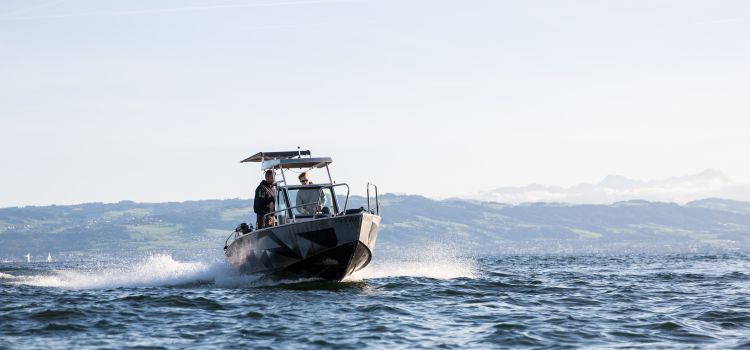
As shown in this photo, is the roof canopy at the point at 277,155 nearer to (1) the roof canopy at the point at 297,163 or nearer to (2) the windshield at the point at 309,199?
(1) the roof canopy at the point at 297,163

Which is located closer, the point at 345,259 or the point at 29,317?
the point at 29,317

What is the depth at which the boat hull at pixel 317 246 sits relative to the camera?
22.7m

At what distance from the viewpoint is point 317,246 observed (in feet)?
74.8

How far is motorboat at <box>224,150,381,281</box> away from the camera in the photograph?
22703mm

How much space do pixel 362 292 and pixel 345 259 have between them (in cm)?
124

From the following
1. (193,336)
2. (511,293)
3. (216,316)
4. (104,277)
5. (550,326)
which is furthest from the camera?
(104,277)

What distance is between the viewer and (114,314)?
58.1 ft

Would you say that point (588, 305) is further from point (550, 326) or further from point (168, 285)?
point (168, 285)

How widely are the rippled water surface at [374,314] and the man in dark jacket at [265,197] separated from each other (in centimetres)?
202

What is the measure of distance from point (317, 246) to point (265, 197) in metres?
2.68

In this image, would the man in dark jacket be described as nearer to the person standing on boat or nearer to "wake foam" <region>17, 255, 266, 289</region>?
the person standing on boat

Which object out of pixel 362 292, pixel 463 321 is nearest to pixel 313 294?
pixel 362 292

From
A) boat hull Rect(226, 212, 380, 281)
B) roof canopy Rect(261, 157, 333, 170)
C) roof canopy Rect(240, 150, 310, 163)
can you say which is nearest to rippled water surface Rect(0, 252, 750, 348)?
boat hull Rect(226, 212, 380, 281)

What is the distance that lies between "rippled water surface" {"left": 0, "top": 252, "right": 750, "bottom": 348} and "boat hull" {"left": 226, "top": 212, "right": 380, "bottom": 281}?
517 millimetres
